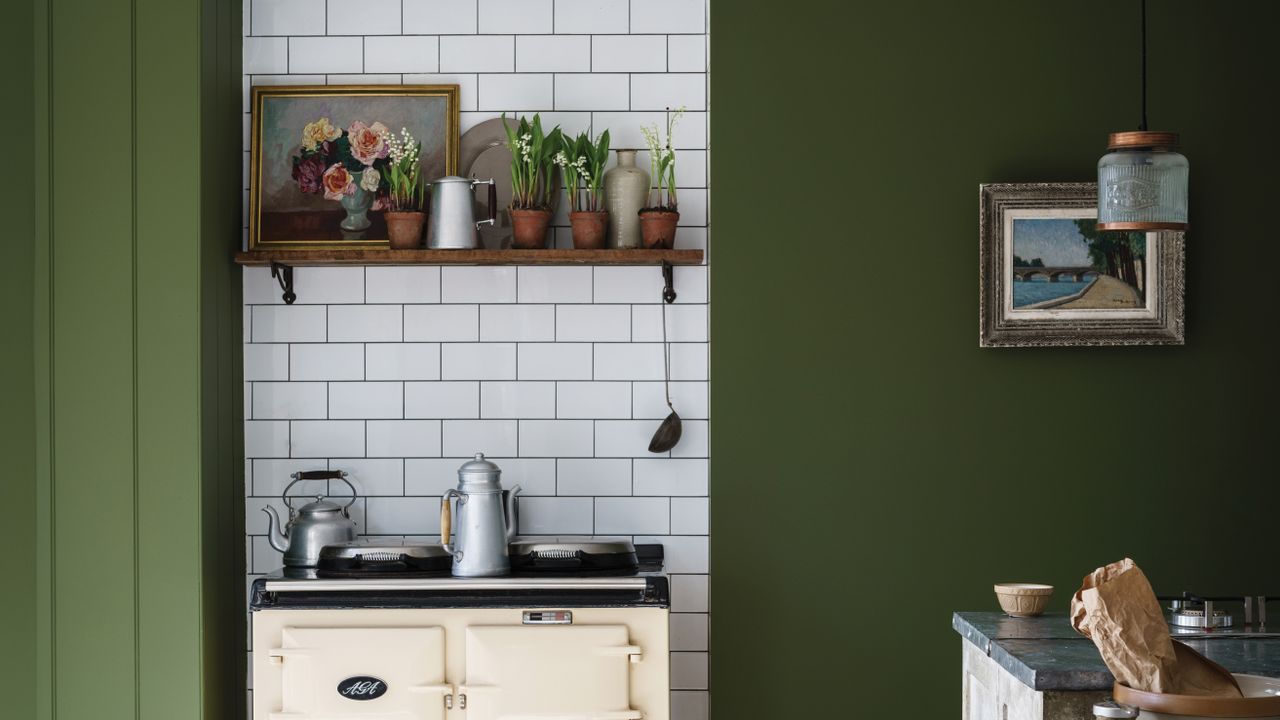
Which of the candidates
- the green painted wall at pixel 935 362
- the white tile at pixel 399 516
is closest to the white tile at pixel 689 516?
the green painted wall at pixel 935 362

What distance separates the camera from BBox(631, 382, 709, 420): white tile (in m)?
3.50

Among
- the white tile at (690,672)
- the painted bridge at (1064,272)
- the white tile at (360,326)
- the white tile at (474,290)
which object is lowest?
the white tile at (690,672)

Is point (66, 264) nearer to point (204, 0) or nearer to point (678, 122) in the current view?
point (204, 0)

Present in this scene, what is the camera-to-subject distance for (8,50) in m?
3.04

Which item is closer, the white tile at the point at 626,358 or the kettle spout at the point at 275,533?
the kettle spout at the point at 275,533

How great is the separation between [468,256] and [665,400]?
754 millimetres

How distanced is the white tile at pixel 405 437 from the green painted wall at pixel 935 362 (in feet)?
2.88

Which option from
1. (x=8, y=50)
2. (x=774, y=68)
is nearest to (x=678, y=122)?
(x=774, y=68)

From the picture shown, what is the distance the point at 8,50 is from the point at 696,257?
196 centimetres

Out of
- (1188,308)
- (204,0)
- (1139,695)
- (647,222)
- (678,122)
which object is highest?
(204,0)

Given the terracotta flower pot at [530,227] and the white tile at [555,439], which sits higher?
the terracotta flower pot at [530,227]

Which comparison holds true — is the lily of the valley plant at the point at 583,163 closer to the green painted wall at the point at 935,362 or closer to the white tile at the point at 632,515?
the green painted wall at the point at 935,362

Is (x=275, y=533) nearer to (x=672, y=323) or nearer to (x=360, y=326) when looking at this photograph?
(x=360, y=326)

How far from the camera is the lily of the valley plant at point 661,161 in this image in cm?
339
